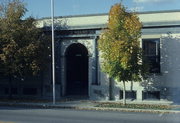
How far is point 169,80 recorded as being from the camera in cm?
2533

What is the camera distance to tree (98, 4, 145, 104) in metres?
22.7

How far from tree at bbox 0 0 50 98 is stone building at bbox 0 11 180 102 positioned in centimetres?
166

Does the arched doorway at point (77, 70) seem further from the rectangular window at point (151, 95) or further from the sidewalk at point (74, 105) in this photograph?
the rectangular window at point (151, 95)

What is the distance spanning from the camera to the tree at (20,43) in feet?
84.6

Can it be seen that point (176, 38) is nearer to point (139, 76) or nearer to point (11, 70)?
point (139, 76)

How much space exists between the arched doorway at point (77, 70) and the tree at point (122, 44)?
19.8 ft

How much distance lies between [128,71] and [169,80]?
3.63 meters

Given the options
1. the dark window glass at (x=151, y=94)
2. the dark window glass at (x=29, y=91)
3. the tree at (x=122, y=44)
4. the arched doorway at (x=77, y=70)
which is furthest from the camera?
the arched doorway at (x=77, y=70)

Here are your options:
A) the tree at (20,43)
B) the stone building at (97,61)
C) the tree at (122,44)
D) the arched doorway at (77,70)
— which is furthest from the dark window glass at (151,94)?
the tree at (20,43)

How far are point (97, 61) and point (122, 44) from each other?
470cm

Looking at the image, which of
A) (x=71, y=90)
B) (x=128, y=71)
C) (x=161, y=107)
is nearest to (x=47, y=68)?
(x=71, y=90)

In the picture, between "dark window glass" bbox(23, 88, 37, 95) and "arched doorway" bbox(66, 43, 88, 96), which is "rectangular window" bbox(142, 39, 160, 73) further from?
"dark window glass" bbox(23, 88, 37, 95)

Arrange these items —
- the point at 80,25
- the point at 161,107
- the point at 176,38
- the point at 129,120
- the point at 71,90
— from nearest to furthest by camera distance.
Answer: the point at 129,120, the point at 161,107, the point at 176,38, the point at 80,25, the point at 71,90

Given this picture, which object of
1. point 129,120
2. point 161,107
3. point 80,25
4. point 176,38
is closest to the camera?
point 129,120
